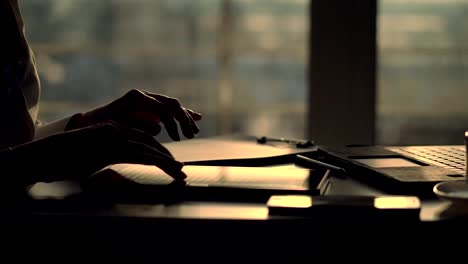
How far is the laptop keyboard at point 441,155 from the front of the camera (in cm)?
94

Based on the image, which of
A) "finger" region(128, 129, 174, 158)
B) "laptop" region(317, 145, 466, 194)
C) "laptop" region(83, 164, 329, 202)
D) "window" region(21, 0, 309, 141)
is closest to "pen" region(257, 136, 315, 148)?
"laptop" region(317, 145, 466, 194)

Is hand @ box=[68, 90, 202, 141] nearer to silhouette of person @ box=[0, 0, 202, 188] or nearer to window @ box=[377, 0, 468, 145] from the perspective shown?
silhouette of person @ box=[0, 0, 202, 188]

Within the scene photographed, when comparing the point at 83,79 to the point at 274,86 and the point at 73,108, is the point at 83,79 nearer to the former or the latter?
the point at 73,108

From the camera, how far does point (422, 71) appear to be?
249 centimetres

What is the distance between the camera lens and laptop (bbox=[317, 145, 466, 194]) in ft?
2.63

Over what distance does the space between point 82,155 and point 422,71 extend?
1.97 m

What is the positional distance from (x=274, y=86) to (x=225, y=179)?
1682 mm

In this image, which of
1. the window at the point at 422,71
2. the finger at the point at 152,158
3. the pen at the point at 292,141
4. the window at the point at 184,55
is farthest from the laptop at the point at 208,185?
the window at the point at 422,71

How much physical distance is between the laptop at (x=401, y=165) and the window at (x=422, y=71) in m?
1.35

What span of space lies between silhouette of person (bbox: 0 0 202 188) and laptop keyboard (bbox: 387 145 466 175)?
36cm

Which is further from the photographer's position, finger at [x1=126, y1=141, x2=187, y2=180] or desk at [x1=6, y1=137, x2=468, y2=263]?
finger at [x1=126, y1=141, x2=187, y2=180]

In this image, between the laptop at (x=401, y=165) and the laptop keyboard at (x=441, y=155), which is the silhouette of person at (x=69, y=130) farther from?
the laptop keyboard at (x=441, y=155)

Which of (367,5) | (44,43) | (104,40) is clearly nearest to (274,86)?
(367,5)

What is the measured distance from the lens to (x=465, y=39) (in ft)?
8.09
